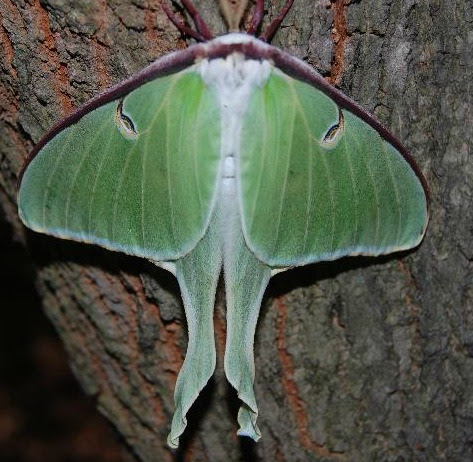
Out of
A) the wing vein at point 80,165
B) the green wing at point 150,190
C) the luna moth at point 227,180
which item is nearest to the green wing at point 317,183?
the luna moth at point 227,180

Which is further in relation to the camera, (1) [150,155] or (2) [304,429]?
(2) [304,429]

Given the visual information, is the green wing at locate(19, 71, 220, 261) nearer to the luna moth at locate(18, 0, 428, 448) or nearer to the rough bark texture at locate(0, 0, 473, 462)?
the luna moth at locate(18, 0, 428, 448)

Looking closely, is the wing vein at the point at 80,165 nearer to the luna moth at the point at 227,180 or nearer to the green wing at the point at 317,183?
the luna moth at the point at 227,180

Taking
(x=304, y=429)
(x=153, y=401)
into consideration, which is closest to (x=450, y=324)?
(x=304, y=429)

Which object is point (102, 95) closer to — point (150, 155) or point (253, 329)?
point (150, 155)

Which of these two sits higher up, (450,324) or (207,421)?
(450,324)

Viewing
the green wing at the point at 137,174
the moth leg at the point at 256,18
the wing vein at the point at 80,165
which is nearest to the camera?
the moth leg at the point at 256,18
